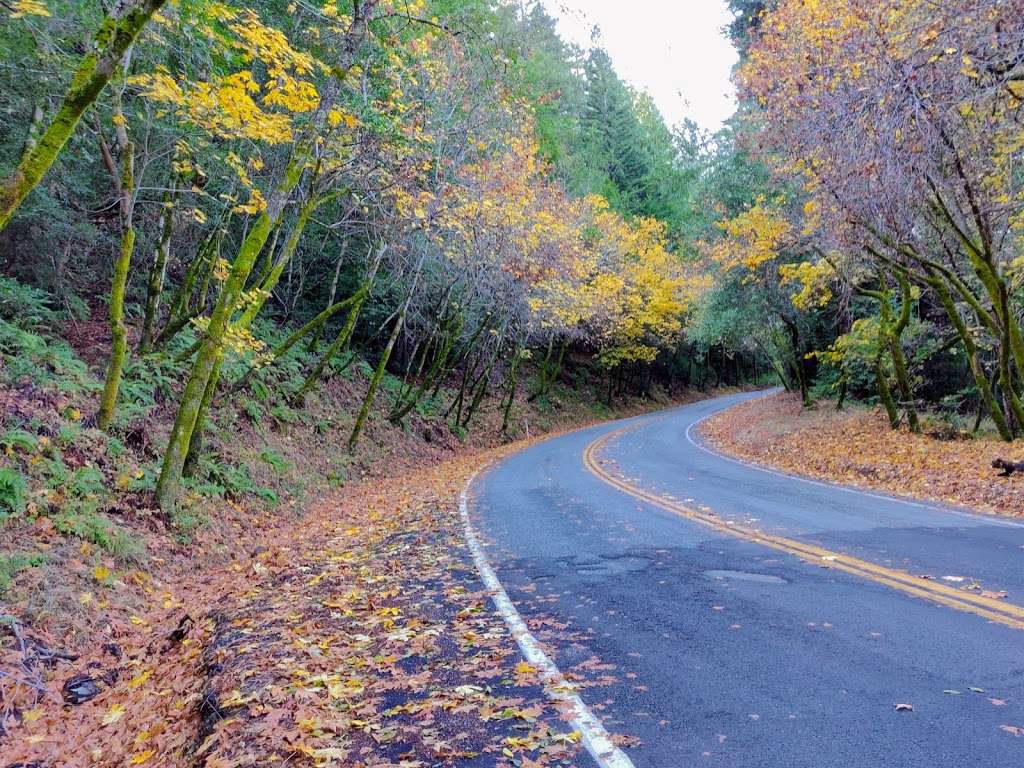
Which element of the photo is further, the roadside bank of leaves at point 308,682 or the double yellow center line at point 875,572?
the double yellow center line at point 875,572

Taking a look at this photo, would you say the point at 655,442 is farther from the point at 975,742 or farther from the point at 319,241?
the point at 975,742

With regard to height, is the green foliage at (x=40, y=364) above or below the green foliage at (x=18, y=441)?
above

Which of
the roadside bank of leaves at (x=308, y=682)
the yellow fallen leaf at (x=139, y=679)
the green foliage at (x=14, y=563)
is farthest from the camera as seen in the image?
the green foliage at (x=14, y=563)

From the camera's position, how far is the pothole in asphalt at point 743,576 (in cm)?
621

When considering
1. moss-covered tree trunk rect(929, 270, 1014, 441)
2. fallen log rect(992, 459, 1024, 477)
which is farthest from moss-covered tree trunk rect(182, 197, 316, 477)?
moss-covered tree trunk rect(929, 270, 1014, 441)

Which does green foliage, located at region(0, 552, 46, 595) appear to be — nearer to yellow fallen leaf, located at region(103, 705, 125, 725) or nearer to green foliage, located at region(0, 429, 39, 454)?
yellow fallen leaf, located at region(103, 705, 125, 725)

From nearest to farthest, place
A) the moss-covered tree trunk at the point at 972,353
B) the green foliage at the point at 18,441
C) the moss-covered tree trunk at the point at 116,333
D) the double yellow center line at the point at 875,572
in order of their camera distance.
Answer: the double yellow center line at the point at 875,572
the green foliage at the point at 18,441
the moss-covered tree trunk at the point at 116,333
the moss-covered tree trunk at the point at 972,353

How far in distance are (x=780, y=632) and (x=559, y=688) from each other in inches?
69.9

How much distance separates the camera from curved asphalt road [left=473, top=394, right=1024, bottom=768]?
344 cm

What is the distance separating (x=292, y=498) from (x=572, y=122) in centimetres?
3142

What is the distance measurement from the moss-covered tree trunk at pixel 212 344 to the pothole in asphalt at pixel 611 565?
19.5ft

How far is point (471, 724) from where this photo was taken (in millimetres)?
3811

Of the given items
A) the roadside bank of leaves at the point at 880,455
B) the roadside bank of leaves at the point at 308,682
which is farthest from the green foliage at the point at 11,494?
the roadside bank of leaves at the point at 880,455

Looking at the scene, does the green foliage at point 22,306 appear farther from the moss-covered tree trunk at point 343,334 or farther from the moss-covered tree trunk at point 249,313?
the moss-covered tree trunk at point 343,334
